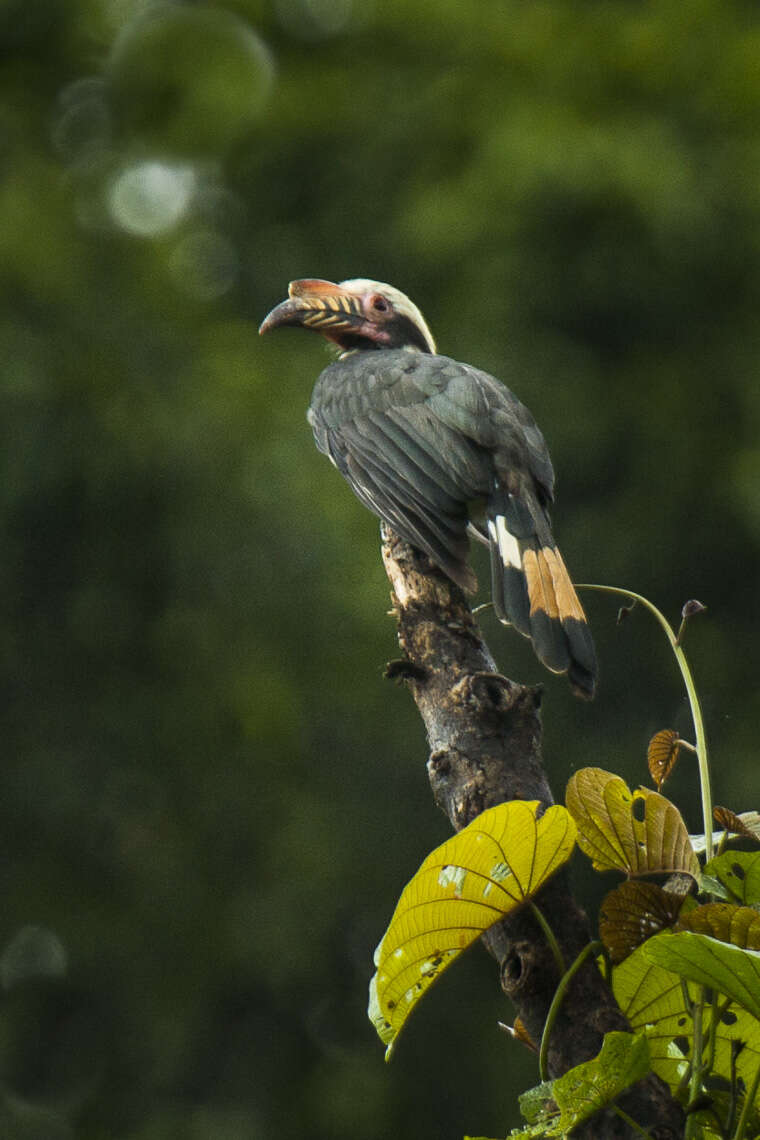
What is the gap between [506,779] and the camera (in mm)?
1804

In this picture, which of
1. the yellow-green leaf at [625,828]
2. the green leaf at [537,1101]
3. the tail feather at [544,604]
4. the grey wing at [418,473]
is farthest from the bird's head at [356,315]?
the green leaf at [537,1101]

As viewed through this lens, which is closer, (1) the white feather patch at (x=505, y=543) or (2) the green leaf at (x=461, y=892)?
(2) the green leaf at (x=461, y=892)

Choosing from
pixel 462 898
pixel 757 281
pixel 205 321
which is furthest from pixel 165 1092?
pixel 462 898

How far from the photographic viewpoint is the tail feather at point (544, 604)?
2.36m

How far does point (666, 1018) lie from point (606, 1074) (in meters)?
0.25

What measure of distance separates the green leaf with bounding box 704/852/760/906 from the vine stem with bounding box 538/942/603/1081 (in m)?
0.15

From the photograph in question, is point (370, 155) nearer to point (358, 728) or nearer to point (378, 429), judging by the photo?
point (358, 728)

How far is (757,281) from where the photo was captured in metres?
6.40

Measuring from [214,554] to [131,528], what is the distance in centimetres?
40

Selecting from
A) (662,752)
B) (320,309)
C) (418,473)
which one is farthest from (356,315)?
(662,752)

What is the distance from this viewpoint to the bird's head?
13.1 ft

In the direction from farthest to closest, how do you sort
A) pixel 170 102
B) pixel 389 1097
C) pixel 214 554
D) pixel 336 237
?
pixel 170 102 → pixel 336 237 → pixel 214 554 → pixel 389 1097

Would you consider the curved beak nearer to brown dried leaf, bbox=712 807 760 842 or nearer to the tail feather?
the tail feather

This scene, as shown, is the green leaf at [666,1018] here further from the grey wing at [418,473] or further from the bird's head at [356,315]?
the bird's head at [356,315]
